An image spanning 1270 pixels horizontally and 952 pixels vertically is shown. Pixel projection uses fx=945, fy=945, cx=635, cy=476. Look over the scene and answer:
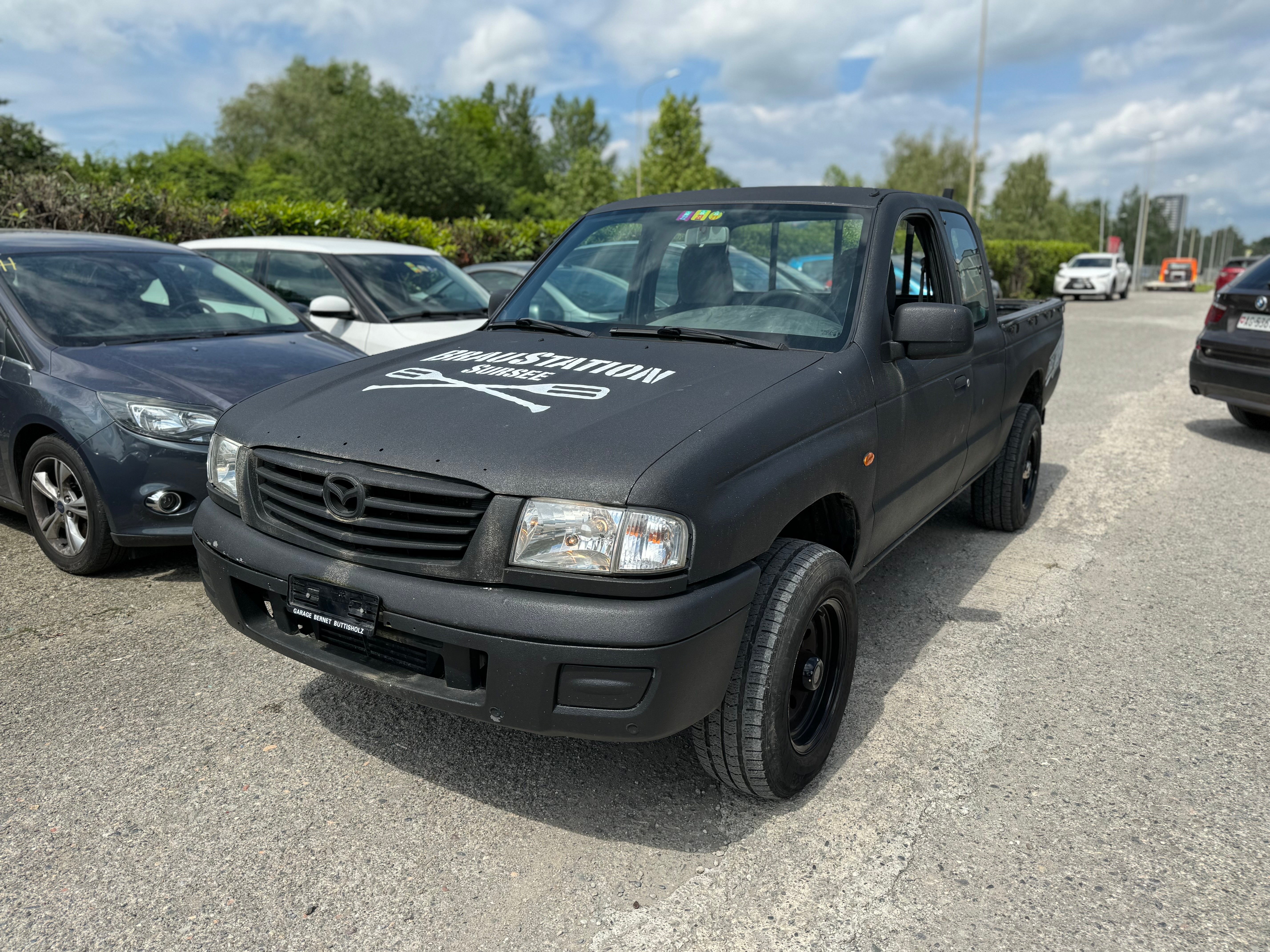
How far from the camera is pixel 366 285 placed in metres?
7.29

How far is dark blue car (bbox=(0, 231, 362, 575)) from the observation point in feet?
13.9

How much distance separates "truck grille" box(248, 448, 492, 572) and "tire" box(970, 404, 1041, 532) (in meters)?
3.62

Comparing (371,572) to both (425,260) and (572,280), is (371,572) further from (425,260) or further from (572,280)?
(425,260)

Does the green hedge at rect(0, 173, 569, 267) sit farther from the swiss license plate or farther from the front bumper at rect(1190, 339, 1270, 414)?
the front bumper at rect(1190, 339, 1270, 414)

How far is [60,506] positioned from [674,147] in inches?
1794

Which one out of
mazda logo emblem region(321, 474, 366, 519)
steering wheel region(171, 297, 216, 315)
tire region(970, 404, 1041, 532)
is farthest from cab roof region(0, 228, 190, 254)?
tire region(970, 404, 1041, 532)

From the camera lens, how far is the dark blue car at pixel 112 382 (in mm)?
4234

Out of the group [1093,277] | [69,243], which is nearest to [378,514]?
[69,243]

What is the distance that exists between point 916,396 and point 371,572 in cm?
212

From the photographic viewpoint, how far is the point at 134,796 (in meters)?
2.81

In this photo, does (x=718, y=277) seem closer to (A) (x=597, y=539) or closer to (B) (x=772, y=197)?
(B) (x=772, y=197)

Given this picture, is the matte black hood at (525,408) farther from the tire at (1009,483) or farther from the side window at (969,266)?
the tire at (1009,483)

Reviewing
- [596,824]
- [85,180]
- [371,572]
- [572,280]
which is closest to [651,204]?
[572,280]

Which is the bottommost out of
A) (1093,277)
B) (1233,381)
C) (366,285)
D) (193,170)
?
(1093,277)
